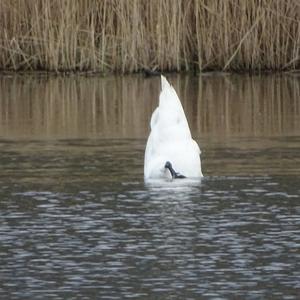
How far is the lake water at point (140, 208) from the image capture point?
7.74 m

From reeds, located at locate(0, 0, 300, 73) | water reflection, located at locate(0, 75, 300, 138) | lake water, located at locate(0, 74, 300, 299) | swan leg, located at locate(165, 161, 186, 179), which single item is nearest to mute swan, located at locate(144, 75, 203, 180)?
swan leg, located at locate(165, 161, 186, 179)

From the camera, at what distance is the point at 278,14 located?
2127 centimetres

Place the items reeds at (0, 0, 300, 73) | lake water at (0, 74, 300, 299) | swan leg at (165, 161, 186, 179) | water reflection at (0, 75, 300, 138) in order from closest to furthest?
lake water at (0, 74, 300, 299) → swan leg at (165, 161, 186, 179) → water reflection at (0, 75, 300, 138) → reeds at (0, 0, 300, 73)

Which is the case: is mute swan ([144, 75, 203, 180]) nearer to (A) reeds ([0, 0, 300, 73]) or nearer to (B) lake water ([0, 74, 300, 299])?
(B) lake water ([0, 74, 300, 299])

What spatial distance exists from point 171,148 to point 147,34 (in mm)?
9867

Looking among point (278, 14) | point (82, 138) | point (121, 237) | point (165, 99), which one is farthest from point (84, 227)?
point (278, 14)

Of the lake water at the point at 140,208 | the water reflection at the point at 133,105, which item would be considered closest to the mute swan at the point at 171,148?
the lake water at the point at 140,208

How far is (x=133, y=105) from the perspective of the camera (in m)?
17.9

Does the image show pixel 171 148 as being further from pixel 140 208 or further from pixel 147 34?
pixel 147 34

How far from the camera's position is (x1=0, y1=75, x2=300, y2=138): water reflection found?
49.4ft

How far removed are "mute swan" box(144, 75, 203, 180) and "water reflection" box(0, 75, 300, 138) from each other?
8.24 feet

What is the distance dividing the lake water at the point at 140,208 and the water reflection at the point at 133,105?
4cm

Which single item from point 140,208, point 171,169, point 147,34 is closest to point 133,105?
point 147,34

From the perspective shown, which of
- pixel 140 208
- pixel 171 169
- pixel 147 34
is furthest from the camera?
pixel 147 34
